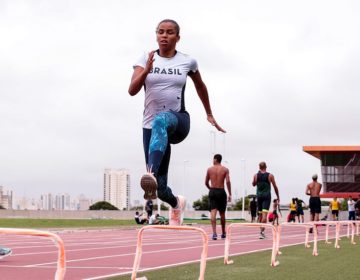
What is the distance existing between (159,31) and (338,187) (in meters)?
86.0

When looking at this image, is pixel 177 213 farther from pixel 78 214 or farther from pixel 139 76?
pixel 78 214

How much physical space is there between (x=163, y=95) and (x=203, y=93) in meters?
0.64

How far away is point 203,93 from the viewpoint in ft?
20.5

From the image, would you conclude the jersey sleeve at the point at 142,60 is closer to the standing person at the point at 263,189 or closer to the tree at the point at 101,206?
the standing person at the point at 263,189

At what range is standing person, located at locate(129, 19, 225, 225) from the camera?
5.59 m

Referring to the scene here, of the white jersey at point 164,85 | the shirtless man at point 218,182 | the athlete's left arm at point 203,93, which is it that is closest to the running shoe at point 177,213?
the athlete's left arm at point 203,93

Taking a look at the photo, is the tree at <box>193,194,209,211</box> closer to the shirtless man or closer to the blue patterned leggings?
the shirtless man

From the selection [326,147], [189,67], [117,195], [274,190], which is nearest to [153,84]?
[189,67]

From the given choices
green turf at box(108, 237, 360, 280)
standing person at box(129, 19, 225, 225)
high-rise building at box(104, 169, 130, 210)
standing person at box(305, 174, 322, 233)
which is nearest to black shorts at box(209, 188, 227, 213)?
green turf at box(108, 237, 360, 280)

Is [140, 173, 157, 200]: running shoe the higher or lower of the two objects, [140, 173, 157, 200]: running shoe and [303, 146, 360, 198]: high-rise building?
the lower

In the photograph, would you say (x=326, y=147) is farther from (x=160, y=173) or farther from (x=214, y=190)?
(x=160, y=173)

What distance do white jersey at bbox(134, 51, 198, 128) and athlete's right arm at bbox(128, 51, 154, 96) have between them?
0.24 ft

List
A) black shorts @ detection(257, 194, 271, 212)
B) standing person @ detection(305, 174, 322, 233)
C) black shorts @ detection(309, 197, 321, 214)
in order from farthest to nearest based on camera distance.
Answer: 1. black shorts @ detection(309, 197, 321, 214)
2. standing person @ detection(305, 174, 322, 233)
3. black shorts @ detection(257, 194, 271, 212)

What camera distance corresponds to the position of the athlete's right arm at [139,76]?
5406mm
